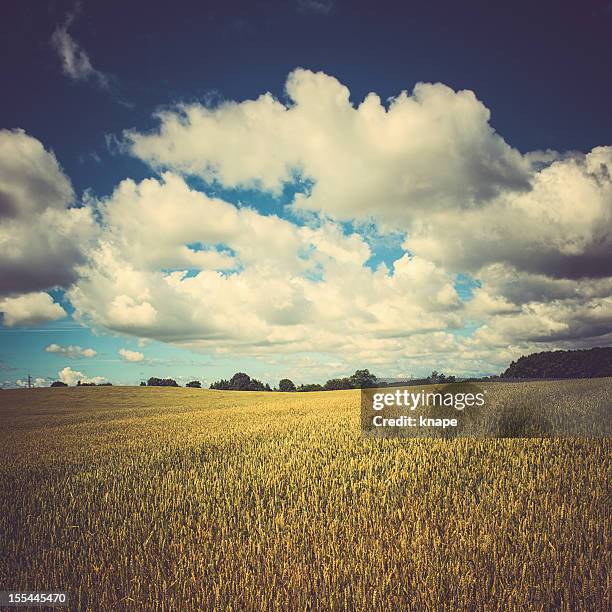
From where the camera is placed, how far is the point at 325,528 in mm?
5551

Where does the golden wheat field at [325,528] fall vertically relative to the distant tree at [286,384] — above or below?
above

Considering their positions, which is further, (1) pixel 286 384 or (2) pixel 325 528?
(1) pixel 286 384

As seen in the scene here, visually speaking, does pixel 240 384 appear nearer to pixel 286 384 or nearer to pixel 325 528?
pixel 286 384

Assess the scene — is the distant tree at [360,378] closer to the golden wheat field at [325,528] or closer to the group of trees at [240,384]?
the group of trees at [240,384]

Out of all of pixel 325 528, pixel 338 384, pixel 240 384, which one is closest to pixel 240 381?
pixel 240 384

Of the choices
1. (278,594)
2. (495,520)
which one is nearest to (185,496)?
(278,594)

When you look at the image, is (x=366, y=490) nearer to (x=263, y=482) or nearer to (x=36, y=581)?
(x=263, y=482)

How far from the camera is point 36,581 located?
462 centimetres

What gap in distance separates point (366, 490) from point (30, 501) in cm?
614

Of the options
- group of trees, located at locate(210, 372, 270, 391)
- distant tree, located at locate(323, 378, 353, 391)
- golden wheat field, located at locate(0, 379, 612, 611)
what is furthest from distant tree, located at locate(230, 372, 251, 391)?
golden wheat field, located at locate(0, 379, 612, 611)

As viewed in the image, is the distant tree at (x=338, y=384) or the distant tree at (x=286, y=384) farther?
the distant tree at (x=286, y=384)

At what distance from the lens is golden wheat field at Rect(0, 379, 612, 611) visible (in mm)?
4117

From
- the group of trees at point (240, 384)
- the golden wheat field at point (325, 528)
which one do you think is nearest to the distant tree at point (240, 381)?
the group of trees at point (240, 384)

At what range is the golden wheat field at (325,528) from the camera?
13.5ft
